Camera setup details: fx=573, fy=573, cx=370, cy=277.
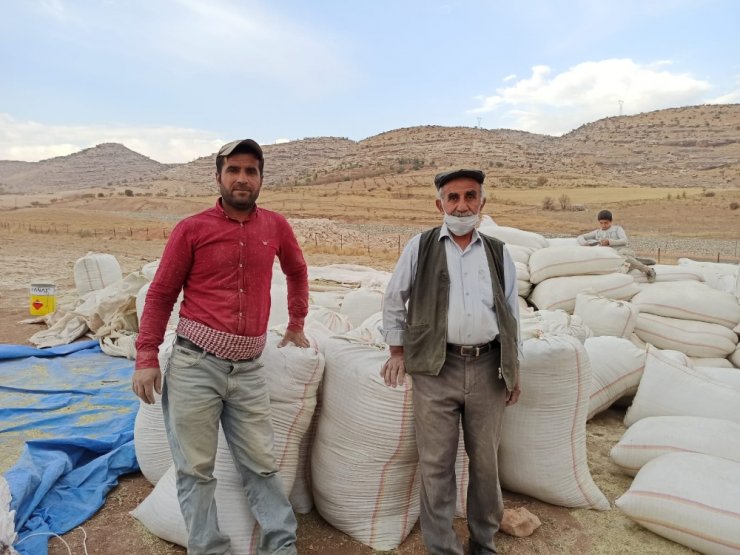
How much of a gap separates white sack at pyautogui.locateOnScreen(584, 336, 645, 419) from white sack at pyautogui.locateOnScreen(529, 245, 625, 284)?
132cm

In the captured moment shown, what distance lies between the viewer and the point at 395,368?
205cm

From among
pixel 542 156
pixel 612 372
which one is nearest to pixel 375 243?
pixel 612 372

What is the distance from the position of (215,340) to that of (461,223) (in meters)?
0.91

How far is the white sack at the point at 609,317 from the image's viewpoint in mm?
4082

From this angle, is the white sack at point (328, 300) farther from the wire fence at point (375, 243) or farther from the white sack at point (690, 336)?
the wire fence at point (375, 243)

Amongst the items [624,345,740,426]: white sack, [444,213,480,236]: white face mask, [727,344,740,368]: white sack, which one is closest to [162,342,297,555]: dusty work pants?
[444,213,480,236]: white face mask

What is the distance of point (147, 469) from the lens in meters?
2.72

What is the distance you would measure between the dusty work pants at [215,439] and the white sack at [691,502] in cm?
144

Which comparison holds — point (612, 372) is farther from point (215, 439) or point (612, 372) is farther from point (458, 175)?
point (215, 439)

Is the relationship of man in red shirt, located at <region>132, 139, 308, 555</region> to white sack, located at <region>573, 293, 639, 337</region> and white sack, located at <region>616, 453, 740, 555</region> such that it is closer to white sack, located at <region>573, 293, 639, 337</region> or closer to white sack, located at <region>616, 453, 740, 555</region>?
white sack, located at <region>616, 453, 740, 555</region>

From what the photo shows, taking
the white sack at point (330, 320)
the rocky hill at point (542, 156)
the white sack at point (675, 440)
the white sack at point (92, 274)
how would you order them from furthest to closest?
the rocky hill at point (542, 156)
the white sack at point (92, 274)
the white sack at point (330, 320)
the white sack at point (675, 440)

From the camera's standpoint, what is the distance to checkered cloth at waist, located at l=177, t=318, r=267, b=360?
1.89 m

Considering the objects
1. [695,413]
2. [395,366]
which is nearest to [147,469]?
[395,366]

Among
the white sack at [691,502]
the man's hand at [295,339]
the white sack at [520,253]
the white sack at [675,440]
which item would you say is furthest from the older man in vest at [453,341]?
the white sack at [520,253]
